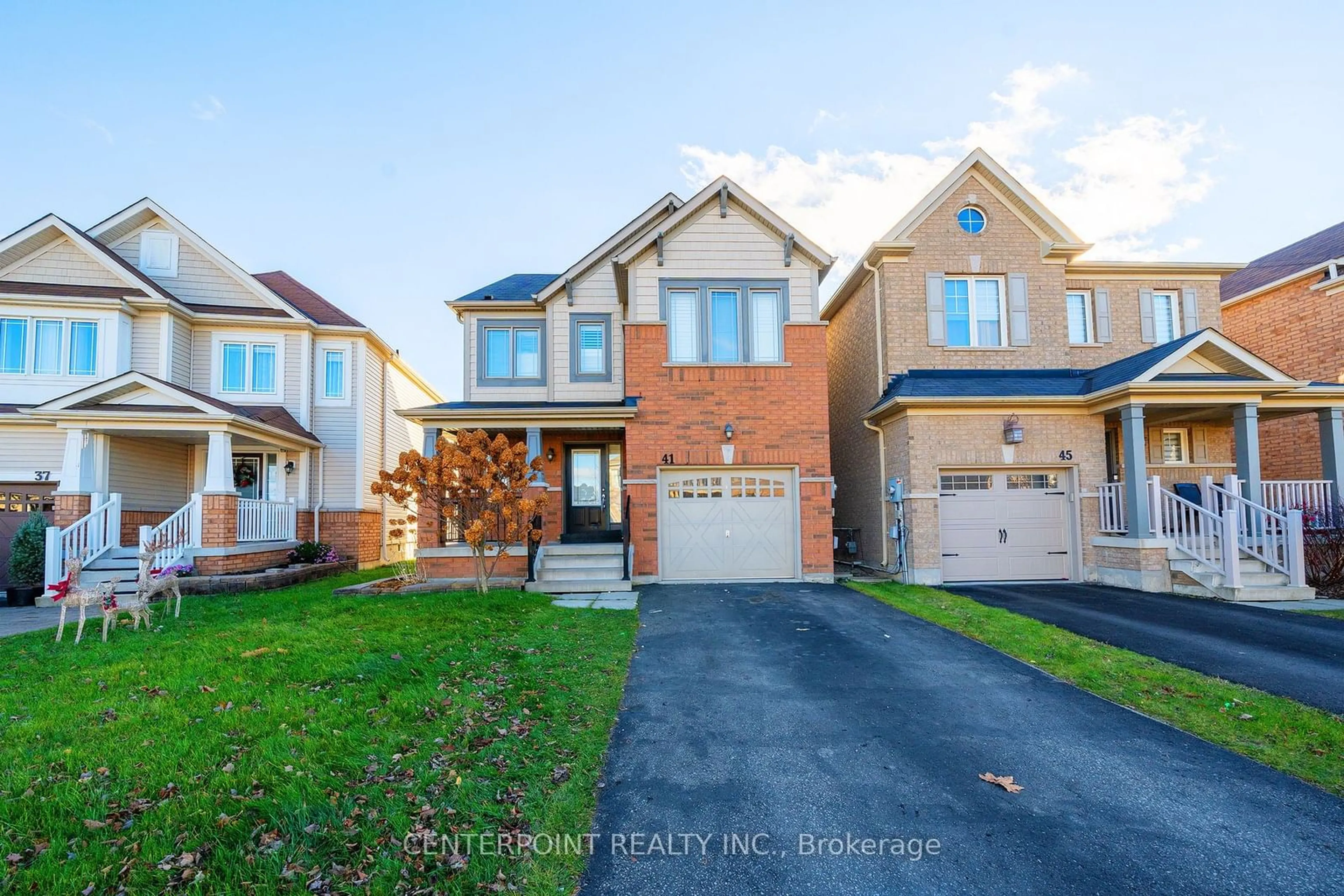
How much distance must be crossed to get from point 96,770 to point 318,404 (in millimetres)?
14526

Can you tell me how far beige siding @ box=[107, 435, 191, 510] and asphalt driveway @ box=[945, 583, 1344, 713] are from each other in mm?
17271

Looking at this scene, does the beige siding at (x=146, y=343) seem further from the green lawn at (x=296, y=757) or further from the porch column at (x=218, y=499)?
→ the green lawn at (x=296, y=757)

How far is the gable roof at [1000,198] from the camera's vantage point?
13766mm

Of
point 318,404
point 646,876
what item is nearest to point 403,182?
point 318,404

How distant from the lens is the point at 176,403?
12.5 meters

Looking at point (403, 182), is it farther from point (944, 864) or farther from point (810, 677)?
point (944, 864)

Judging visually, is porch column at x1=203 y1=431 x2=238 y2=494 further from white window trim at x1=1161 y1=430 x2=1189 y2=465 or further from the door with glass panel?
white window trim at x1=1161 y1=430 x2=1189 y2=465

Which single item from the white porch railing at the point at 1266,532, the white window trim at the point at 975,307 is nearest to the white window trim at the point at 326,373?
the white window trim at the point at 975,307

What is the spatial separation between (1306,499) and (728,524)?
11184 millimetres

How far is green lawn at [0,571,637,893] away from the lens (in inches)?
111

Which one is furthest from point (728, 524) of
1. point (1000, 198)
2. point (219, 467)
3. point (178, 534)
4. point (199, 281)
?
point (199, 281)

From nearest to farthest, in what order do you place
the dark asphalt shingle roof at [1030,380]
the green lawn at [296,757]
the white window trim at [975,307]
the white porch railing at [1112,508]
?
the green lawn at [296,757], the dark asphalt shingle roof at [1030,380], the white porch railing at [1112,508], the white window trim at [975,307]

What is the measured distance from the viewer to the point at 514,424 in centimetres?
1235

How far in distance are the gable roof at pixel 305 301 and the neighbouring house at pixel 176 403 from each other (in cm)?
7
